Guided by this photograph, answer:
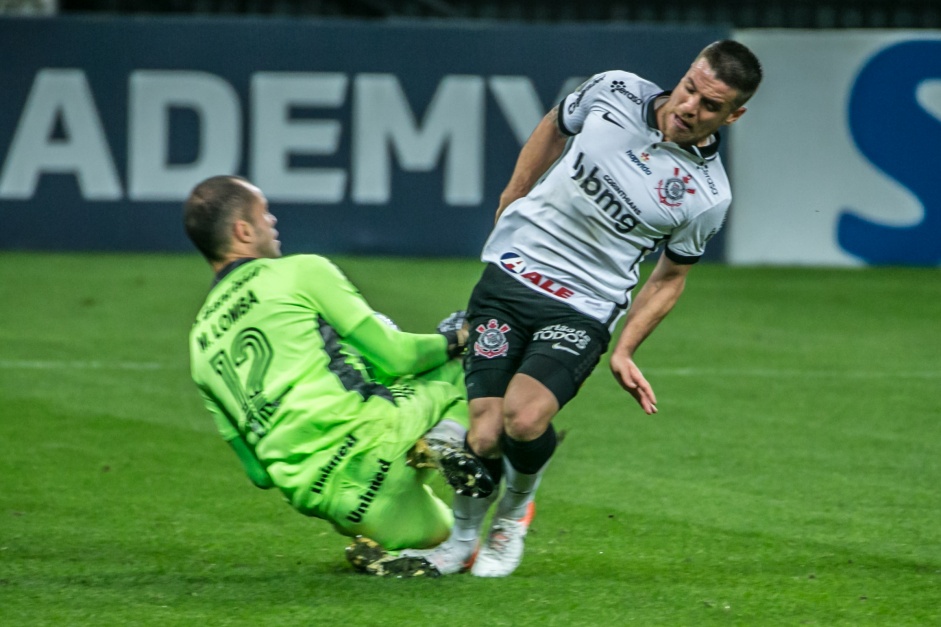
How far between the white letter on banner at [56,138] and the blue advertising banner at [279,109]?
0.01 meters

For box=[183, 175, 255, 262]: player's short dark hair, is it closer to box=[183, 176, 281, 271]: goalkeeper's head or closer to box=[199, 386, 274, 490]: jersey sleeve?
box=[183, 176, 281, 271]: goalkeeper's head

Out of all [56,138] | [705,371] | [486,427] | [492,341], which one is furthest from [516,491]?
[56,138]

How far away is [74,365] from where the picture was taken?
26.5ft

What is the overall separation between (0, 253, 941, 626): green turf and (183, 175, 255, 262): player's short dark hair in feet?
3.57

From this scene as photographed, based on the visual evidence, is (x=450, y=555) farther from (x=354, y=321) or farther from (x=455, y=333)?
(x=354, y=321)

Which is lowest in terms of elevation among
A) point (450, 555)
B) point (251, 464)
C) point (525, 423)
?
point (450, 555)

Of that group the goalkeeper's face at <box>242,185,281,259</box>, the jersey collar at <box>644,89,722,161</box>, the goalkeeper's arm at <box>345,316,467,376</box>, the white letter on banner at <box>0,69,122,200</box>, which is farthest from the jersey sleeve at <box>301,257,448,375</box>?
the white letter on banner at <box>0,69,122,200</box>

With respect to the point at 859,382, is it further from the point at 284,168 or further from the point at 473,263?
the point at 284,168

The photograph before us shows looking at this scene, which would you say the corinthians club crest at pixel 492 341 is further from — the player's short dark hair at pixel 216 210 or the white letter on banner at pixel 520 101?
the white letter on banner at pixel 520 101

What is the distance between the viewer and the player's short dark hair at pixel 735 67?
172 inches

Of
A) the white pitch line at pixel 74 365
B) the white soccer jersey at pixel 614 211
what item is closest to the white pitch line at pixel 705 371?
the white pitch line at pixel 74 365

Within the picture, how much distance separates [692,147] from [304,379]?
1505 mm

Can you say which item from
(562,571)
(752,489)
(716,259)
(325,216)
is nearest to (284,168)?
(325,216)

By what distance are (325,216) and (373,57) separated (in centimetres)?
153
